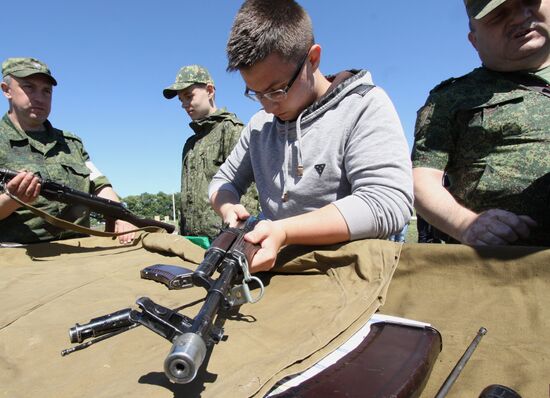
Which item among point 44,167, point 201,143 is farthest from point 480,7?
point 201,143

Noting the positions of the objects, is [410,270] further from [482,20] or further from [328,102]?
[482,20]

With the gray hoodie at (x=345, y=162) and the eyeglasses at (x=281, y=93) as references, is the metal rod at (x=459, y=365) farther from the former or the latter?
the eyeglasses at (x=281, y=93)

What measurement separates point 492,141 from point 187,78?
12.3ft

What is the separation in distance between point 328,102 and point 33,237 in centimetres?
255

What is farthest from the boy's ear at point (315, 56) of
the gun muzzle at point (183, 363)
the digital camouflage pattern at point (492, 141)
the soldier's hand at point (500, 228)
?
the gun muzzle at point (183, 363)

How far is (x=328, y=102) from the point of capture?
78.9 inches

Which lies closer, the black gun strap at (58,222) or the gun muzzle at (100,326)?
the gun muzzle at (100,326)

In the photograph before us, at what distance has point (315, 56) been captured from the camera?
81.3 inches

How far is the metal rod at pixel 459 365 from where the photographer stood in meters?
1.06

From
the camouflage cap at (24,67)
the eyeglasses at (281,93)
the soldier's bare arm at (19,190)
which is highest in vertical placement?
the camouflage cap at (24,67)

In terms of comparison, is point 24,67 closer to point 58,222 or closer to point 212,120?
point 58,222

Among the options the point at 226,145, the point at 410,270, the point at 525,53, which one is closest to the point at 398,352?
the point at 410,270

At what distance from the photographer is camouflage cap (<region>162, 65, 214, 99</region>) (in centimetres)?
502

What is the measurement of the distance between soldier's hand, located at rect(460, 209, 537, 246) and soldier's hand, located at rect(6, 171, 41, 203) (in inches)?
114
